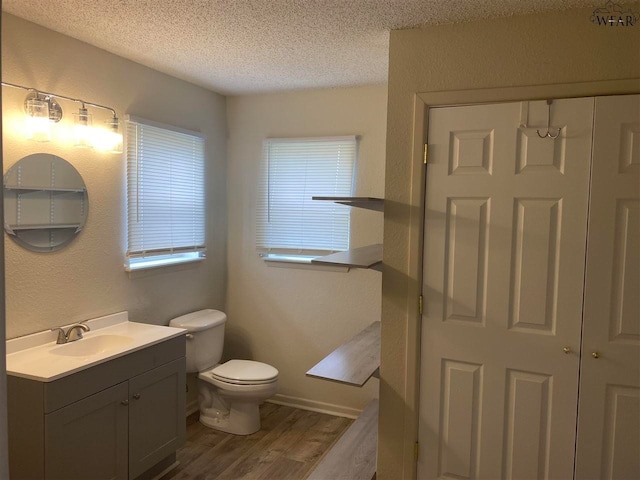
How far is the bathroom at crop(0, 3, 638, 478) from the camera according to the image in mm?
2303

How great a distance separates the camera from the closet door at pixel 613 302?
6.72ft

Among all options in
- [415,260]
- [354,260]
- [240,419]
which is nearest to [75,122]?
[354,260]

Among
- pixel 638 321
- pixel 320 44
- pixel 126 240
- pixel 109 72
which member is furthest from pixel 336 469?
pixel 109 72

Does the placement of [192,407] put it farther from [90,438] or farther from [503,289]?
[503,289]

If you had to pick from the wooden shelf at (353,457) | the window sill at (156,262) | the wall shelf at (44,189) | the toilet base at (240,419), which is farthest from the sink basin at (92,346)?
the wooden shelf at (353,457)

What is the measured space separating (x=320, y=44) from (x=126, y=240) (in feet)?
5.45

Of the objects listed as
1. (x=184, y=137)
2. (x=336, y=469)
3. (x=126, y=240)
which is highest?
(x=184, y=137)

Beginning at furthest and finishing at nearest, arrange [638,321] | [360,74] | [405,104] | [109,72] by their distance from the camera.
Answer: [360,74] → [109,72] → [405,104] → [638,321]

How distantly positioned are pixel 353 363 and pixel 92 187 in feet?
5.84

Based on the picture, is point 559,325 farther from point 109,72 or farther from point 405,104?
point 109,72

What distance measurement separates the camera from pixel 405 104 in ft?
7.77

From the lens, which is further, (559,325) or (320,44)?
(320,44)

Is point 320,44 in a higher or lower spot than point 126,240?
higher

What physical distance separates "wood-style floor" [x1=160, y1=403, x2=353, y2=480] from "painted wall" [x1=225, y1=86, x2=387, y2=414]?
210 mm
